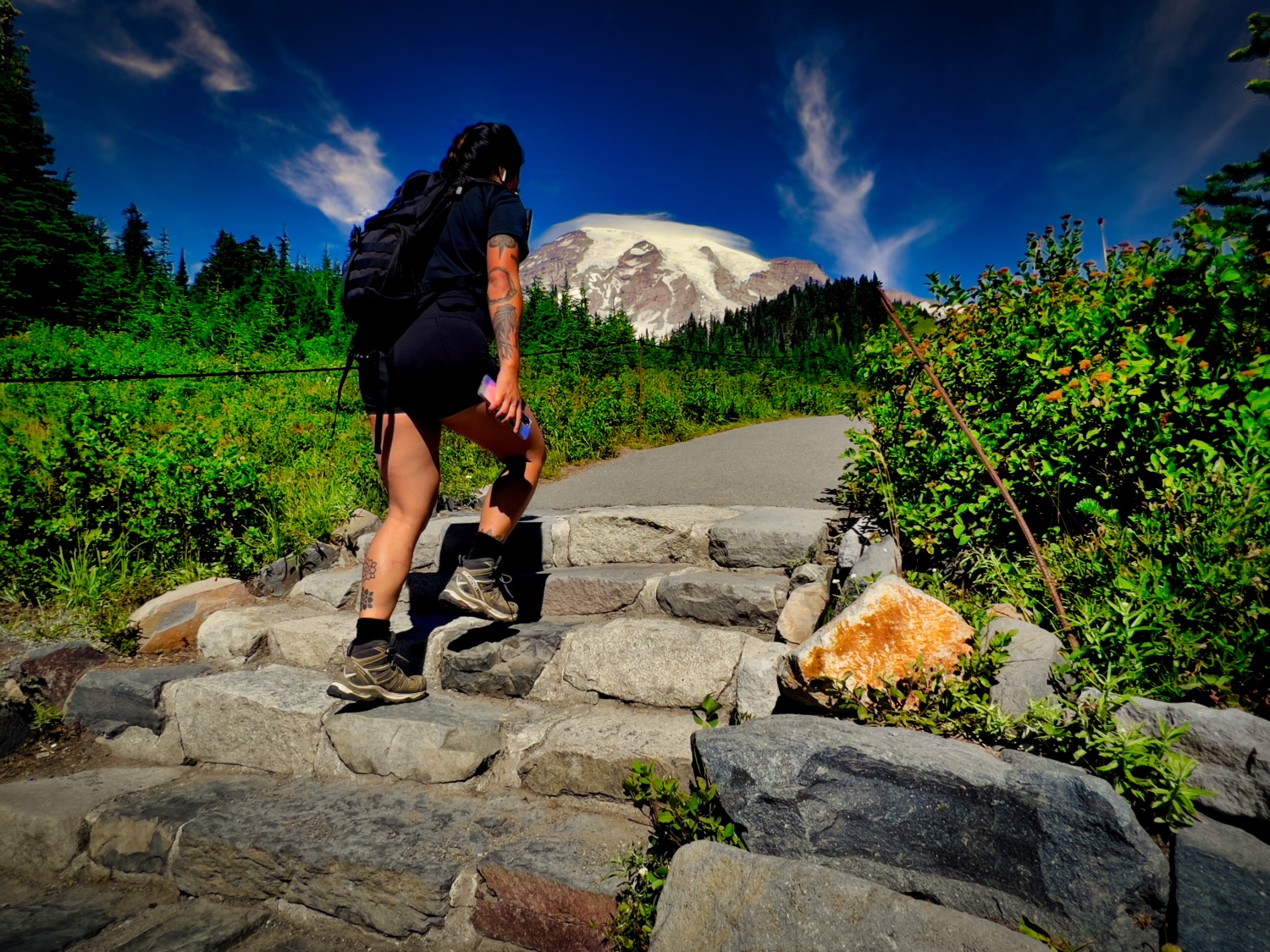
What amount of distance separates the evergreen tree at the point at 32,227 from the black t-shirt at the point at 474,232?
2340 centimetres

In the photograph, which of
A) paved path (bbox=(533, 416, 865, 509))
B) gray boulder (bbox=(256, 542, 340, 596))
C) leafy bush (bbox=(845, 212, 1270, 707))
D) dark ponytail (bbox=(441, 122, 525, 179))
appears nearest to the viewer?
leafy bush (bbox=(845, 212, 1270, 707))

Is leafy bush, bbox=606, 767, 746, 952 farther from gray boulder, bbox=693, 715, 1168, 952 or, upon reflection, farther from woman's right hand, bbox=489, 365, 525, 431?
woman's right hand, bbox=489, 365, 525, 431

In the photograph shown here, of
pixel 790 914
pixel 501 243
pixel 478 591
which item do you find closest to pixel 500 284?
pixel 501 243

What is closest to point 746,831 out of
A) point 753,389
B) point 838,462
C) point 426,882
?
point 426,882

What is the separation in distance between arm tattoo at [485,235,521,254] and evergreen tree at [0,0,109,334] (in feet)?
77.1

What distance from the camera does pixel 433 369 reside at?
6.78ft

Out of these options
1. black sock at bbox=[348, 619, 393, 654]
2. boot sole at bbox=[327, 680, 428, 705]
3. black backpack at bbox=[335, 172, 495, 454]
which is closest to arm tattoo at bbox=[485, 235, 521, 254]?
black backpack at bbox=[335, 172, 495, 454]

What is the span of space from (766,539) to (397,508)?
1738 millimetres

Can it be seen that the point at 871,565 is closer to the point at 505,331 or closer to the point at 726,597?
the point at 726,597

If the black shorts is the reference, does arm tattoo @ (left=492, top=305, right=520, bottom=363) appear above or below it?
above

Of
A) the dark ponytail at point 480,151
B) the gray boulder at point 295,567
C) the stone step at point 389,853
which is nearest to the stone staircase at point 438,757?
the stone step at point 389,853

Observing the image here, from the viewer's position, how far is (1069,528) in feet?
8.80

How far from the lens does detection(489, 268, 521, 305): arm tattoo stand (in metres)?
2.21

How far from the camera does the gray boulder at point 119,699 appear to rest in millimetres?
2691
